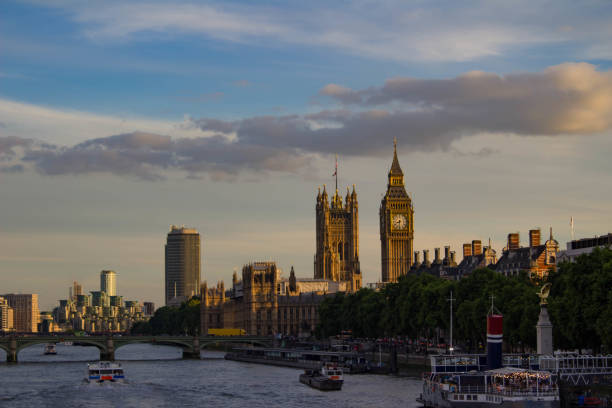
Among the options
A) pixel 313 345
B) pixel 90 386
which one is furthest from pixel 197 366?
pixel 90 386

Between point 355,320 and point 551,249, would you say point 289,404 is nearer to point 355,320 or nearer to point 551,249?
point 551,249

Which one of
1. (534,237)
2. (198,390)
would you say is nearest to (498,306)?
(198,390)

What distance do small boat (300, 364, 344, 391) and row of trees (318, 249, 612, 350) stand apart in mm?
17513

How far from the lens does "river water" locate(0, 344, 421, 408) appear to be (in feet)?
347

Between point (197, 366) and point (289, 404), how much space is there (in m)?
65.7

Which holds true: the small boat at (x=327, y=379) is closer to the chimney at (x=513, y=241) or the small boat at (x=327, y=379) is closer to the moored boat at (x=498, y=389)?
the moored boat at (x=498, y=389)

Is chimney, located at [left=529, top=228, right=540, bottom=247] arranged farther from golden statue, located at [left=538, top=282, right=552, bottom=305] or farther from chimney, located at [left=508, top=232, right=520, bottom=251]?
golden statue, located at [left=538, top=282, right=552, bottom=305]

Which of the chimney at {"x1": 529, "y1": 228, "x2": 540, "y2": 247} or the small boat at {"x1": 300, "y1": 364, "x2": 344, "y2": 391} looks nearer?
the small boat at {"x1": 300, "y1": 364, "x2": 344, "y2": 391}

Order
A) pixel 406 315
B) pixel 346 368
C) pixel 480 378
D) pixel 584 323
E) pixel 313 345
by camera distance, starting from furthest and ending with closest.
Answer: pixel 313 345
pixel 406 315
pixel 346 368
pixel 584 323
pixel 480 378

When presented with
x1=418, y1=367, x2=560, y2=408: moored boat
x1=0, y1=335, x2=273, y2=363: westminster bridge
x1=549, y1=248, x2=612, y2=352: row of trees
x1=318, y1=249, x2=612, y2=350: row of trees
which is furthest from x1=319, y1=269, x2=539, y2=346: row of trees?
x1=418, y1=367, x2=560, y2=408: moored boat

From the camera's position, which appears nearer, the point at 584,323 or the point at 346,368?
the point at 584,323

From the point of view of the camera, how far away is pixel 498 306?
417ft

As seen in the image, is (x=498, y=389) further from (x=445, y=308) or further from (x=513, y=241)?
(x=513, y=241)

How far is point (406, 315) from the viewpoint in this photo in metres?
158
